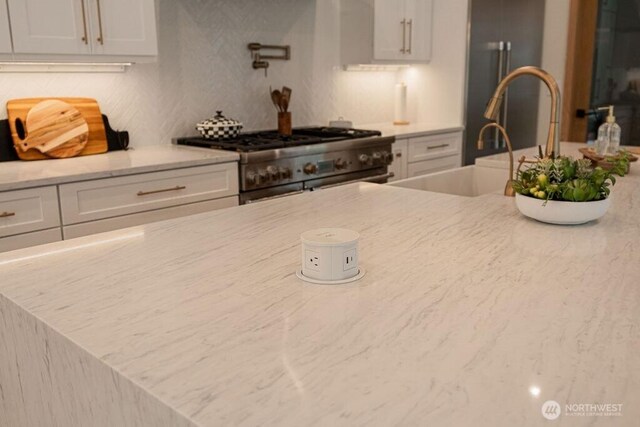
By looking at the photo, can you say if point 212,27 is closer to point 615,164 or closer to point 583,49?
point 615,164

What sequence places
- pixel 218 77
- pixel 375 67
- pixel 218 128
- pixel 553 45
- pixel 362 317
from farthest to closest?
1. pixel 553 45
2. pixel 375 67
3. pixel 218 77
4. pixel 218 128
5. pixel 362 317

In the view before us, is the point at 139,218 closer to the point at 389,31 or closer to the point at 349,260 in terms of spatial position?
the point at 349,260

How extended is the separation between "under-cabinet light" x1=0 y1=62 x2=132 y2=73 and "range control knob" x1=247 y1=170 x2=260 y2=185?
86 centimetres

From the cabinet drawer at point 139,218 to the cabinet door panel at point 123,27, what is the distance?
821 millimetres

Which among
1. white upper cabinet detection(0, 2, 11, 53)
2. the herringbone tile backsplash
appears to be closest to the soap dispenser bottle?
the herringbone tile backsplash

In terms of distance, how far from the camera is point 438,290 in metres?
1.28

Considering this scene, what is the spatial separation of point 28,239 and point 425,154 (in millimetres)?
2847

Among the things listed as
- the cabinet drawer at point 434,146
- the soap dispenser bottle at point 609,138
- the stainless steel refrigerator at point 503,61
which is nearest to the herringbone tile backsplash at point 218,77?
the cabinet drawer at point 434,146

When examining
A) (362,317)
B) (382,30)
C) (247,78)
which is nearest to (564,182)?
(362,317)

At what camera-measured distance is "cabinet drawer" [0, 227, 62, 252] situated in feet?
8.43

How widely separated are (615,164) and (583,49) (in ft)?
11.3

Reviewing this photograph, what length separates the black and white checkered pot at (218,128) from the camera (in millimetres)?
3727

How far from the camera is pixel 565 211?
176 centimetres

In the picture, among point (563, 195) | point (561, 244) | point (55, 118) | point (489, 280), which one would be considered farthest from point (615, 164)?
point (55, 118)
